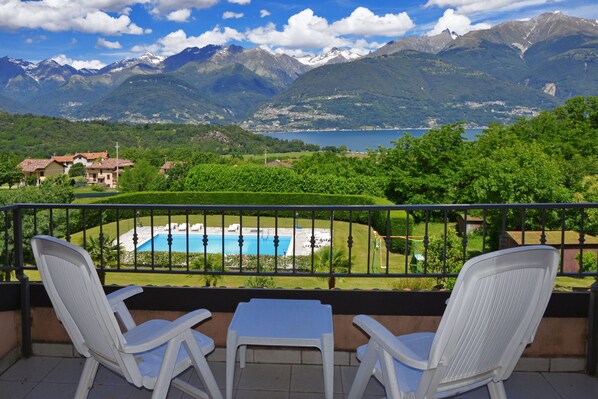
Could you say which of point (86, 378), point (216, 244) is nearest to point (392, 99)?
point (216, 244)

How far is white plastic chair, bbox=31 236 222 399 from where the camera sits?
200 cm

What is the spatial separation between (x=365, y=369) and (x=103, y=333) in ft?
3.57

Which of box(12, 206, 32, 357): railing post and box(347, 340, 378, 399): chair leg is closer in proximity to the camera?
box(347, 340, 378, 399): chair leg

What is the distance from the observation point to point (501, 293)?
71.9 inches

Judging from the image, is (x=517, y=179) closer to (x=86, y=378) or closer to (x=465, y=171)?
(x=465, y=171)

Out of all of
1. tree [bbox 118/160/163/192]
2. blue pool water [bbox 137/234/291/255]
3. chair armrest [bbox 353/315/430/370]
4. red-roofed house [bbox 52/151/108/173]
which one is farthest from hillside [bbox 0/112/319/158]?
chair armrest [bbox 353/315/430/370]

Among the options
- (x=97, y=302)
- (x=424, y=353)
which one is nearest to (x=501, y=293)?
(x=424, y=353)

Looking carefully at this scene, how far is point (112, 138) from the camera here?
7912 centimetres

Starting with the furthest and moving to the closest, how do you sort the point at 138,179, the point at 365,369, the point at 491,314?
the point at 138,179 → the point at 365,369 → the point at 491,314

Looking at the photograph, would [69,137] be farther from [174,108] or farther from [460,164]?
[174,108]

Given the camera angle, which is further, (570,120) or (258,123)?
(258,123)

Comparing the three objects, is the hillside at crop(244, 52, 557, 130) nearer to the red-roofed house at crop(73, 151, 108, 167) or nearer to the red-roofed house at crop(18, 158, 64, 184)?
the red-roofed house at crop(73, 151, 108, 167)

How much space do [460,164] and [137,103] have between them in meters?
177

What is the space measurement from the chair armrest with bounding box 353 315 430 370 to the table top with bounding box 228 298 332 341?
0.34 metres
